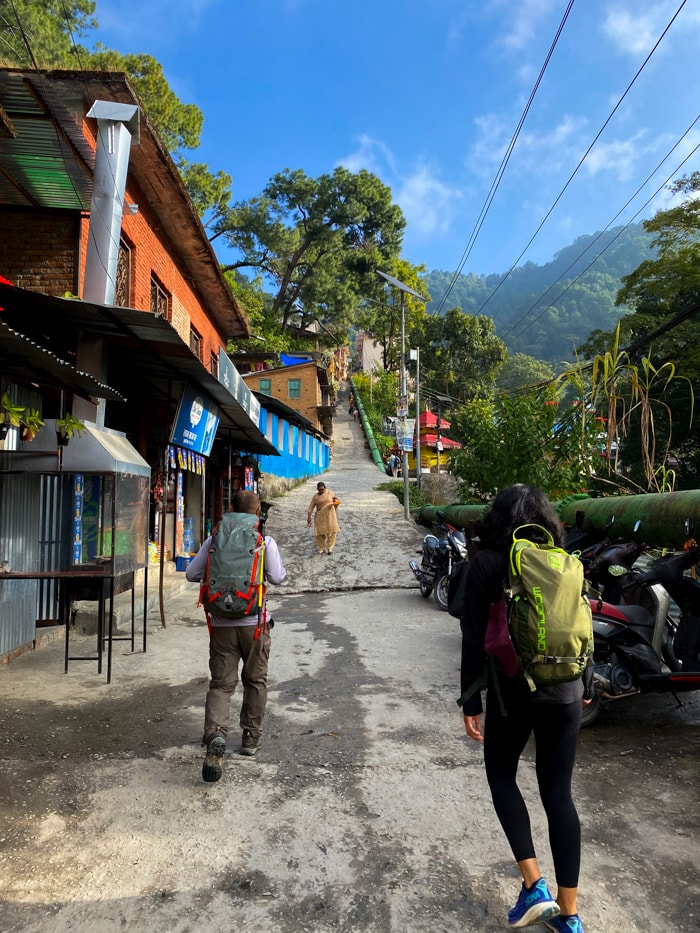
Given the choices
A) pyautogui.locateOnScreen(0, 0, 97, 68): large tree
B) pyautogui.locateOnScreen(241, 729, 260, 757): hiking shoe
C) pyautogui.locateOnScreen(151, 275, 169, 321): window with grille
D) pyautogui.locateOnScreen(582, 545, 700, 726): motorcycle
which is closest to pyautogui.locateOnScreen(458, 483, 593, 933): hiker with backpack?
pyautogui.locateOnScreen(241, 729, 260, 757): hiking shoe

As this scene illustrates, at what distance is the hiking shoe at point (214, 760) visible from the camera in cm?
362

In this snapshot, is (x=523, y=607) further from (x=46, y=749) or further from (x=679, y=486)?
(x=679, y=486)

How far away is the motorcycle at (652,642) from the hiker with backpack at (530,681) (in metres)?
2.04

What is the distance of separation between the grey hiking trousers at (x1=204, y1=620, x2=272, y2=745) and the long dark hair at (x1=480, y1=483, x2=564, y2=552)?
193 centimetres

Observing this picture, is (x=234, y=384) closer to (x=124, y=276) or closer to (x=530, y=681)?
(x=124, y=276)

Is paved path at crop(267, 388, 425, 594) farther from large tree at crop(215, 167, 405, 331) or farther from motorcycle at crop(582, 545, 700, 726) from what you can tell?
large tree at crop(215, 167, 405, 331)

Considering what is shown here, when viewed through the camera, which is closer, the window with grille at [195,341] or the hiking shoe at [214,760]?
the hiking shoe at [214,760]

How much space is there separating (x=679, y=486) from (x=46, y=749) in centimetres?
2025

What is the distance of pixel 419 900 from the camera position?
258 centimetres

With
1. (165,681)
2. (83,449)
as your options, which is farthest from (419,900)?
(83,449)

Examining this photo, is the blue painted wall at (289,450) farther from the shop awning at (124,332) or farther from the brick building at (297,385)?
the shop awning at (124,332)

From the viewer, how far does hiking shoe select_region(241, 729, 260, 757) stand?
404 centimetres

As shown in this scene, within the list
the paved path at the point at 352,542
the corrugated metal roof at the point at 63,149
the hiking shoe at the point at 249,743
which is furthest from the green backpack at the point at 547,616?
the paved path at the point at 352,542

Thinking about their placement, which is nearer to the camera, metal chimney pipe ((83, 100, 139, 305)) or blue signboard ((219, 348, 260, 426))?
metal chimney pipe ((83, 100, 139, 305))
